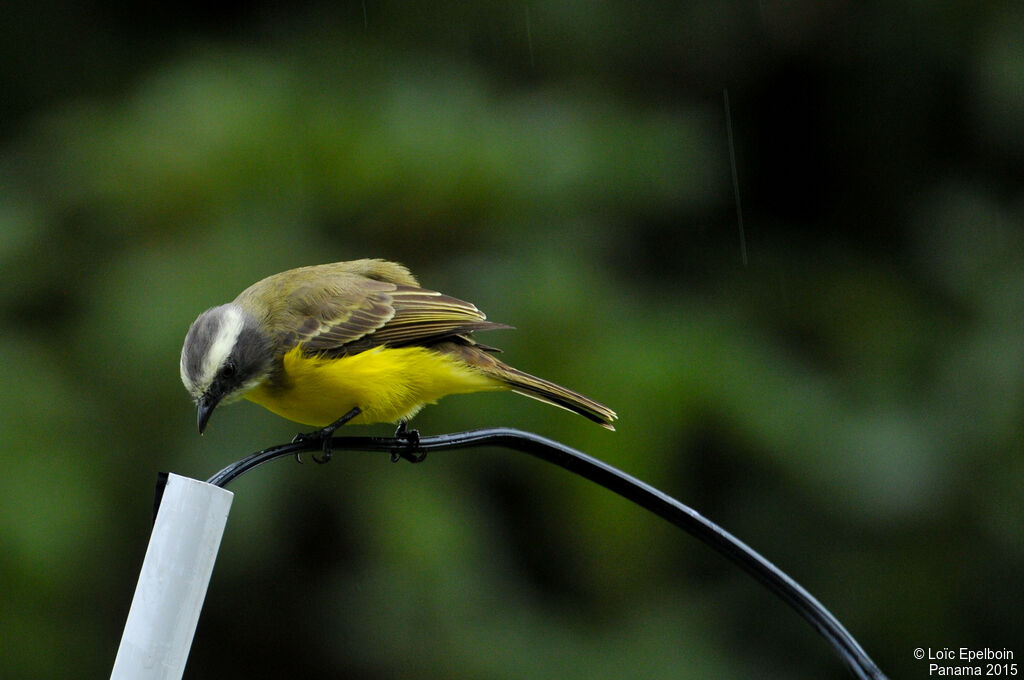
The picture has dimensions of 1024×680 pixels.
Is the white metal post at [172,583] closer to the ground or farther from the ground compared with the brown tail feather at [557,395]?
closer to the ground

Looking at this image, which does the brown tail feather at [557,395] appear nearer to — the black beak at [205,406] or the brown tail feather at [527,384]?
the brown tail feather at [527,384]

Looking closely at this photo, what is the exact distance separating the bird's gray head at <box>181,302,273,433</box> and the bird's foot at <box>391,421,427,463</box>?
424mm

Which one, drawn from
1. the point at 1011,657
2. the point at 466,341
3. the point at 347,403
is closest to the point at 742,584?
the point at 1011,657

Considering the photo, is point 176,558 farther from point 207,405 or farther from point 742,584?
point 742,584

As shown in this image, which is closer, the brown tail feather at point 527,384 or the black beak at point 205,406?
the black beak at point 205,406

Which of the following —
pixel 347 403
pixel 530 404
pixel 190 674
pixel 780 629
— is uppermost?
pixel 530 404

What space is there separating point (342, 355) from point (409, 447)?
1.07 metres

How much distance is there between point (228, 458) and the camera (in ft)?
11.5

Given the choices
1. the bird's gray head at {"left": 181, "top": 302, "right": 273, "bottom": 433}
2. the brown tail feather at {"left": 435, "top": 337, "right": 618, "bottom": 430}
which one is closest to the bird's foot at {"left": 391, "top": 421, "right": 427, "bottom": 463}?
the brown tail feather at {"left": 435, "top": 337, "right": 618, "bottom": 430}

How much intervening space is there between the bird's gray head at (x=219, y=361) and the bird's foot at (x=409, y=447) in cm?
42

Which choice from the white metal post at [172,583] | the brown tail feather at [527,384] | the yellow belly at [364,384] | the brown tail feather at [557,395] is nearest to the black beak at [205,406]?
the yellow belly at [364,384]

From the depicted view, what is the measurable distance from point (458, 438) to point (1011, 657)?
292 centimetres

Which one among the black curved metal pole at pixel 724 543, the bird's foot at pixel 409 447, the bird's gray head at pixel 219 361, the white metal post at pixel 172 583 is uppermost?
the bird's gray head at pixel 219 361

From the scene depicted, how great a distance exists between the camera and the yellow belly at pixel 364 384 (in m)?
2.95
